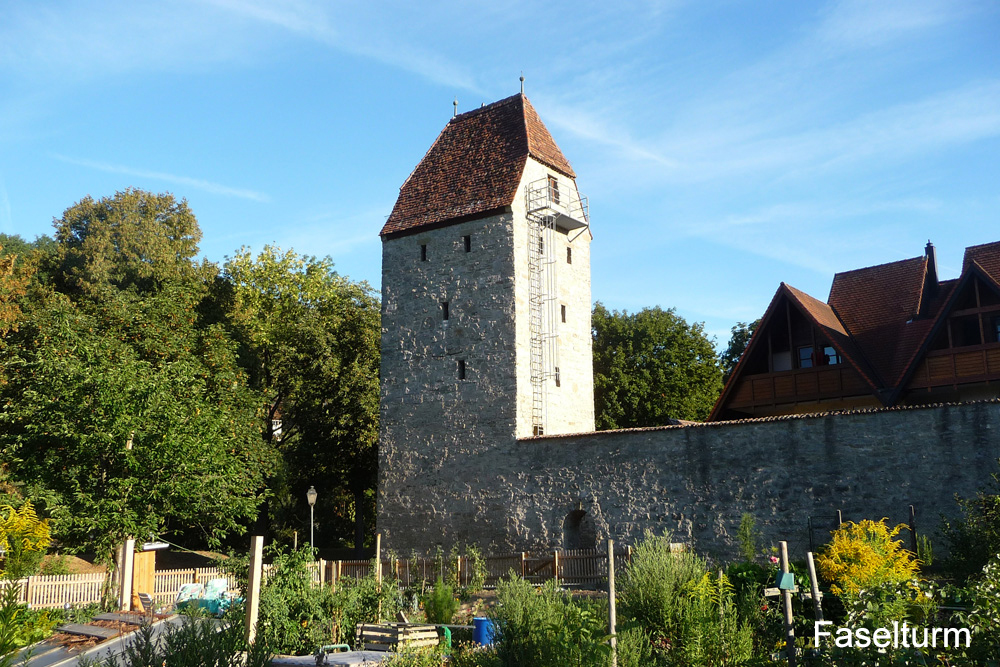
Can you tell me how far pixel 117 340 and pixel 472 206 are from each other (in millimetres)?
11930

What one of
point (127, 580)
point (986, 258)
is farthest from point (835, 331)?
point (127, 580)

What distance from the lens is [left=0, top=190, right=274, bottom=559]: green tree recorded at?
2292 centimetres

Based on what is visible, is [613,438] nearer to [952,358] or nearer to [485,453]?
[485,453]

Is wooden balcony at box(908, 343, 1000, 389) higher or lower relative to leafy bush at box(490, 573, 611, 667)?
higher

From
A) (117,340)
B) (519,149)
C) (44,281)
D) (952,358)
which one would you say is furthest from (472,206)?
(44,281)

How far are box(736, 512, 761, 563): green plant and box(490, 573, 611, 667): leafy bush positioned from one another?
378 inches

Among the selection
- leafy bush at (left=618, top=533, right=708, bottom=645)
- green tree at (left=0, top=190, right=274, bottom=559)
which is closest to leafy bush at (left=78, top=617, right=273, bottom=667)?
leafy bush at (left=618, top=533, right=708, bottom=645)

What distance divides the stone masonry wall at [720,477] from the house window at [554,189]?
8.55m

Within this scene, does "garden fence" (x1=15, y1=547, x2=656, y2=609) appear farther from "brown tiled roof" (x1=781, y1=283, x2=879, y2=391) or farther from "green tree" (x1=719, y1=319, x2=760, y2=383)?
"green tree" (x1=719, y1=319, x2=760, y2=383)

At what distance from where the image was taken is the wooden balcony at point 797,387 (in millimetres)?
25906

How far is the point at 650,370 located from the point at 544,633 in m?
33.7

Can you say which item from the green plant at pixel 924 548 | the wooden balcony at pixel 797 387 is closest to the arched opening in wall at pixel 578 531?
the wooden balcony at pixel 797 387

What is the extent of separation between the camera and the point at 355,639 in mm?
16484

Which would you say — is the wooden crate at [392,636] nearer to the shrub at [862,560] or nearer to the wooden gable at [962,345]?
the shrub at [862,560]
